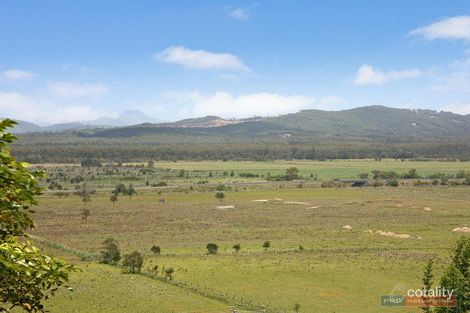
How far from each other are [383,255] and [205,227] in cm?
3447

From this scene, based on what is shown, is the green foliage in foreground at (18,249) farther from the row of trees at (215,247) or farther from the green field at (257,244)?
the row of trees at (215,247)

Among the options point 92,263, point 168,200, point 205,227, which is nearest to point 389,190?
point 168,200

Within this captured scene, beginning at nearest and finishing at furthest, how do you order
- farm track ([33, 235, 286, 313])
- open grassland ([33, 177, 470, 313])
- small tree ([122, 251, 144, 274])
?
1. farm track ([33, 235, 286, 313])
2. open grassland ([33, 177, 470, 313])
3. small tree ([122, 251, 144, 274])

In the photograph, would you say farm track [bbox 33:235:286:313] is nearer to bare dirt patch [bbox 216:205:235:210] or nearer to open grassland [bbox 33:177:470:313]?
open grassland [bbox 33:177:470:313]

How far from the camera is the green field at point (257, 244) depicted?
43.6 meters

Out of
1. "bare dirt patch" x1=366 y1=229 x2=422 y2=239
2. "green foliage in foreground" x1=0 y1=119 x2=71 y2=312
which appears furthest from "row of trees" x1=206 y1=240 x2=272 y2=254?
"green foliage in foreground" x1=0 y1=119 x2=71 y2=312

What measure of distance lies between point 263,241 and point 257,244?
2704 millimetres

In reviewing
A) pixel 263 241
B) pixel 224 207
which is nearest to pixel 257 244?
pixel 263 241

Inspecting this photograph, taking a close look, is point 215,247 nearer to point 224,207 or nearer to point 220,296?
point 220,296

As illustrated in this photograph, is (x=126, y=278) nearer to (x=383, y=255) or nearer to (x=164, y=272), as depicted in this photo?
(x=164, y=272)

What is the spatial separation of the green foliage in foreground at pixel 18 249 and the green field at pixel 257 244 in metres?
31.3

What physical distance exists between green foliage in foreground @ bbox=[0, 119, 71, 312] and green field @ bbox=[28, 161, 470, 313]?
31299 millimetres

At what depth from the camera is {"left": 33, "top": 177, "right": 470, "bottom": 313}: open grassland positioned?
145 feet

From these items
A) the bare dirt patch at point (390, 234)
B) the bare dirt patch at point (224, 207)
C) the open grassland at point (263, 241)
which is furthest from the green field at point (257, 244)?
the bare dirt patch at point (224, 207)
